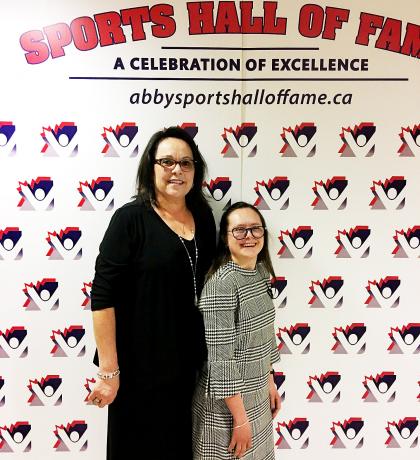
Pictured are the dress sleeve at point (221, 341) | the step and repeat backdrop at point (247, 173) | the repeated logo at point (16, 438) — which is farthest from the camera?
the repeated logo at point (16, 438)

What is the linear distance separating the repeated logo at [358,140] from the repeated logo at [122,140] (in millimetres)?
902

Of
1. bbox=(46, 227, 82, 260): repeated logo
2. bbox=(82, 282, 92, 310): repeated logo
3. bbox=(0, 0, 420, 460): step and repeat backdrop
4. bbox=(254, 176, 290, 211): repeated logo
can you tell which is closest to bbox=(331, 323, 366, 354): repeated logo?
bbox=(0, 0, 420, 460): step and repeat backdrop

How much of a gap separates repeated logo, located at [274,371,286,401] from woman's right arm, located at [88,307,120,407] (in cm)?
80

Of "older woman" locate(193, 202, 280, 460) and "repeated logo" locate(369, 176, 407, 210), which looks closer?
"older woman" locate(193, 202, 280, 460)

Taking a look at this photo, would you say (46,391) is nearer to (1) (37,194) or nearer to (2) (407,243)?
(1) (37,194)

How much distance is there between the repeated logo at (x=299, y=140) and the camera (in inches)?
76.0

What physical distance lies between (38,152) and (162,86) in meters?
0.61

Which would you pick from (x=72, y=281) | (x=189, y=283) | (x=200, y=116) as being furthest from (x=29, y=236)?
(x=200, y=116)

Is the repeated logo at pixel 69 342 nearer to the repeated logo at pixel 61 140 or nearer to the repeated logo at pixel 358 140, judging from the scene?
the repeated logo at pixel 61 140

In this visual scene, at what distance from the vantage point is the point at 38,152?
1909 mm

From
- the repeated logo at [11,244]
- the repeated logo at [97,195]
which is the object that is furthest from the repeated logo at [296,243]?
the repeated logo at [11,244]

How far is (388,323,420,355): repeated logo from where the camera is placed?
2.08 m

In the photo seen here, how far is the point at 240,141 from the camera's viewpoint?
1921mm

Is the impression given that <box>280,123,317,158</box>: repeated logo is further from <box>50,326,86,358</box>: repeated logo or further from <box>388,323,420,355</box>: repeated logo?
<box>50,326,86,358</box>: repeated logo
